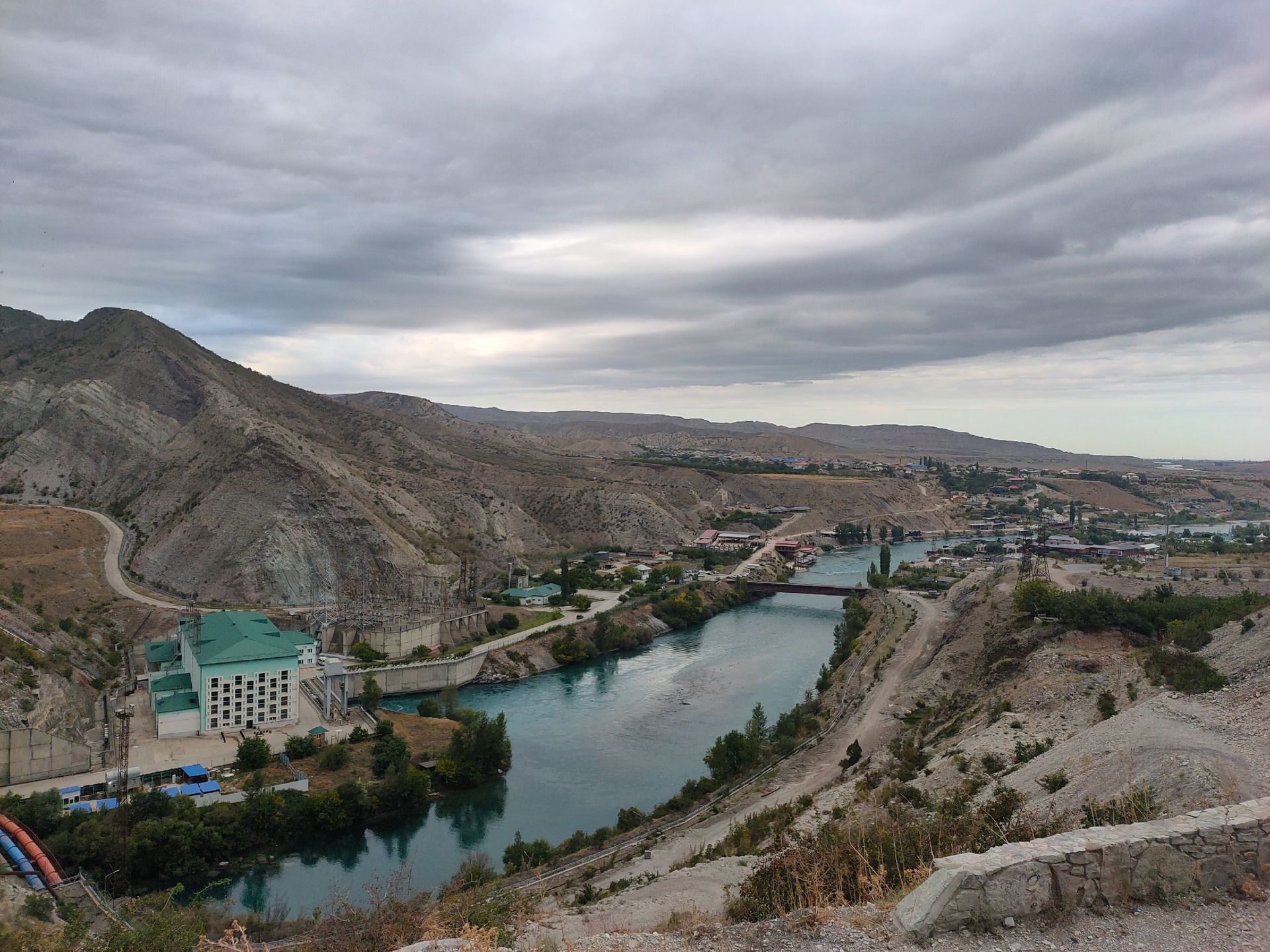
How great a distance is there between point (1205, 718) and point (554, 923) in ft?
37.7

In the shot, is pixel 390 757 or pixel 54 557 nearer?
pixel 390 757

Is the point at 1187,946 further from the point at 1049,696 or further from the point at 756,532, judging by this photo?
the point at 756,532

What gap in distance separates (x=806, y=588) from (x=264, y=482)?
125ft

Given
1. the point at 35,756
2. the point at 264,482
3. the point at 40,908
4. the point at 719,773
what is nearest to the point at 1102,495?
the point at 264,482

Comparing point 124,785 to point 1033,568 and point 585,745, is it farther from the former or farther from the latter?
point 1033,568

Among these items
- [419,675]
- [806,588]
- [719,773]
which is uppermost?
[806,588]

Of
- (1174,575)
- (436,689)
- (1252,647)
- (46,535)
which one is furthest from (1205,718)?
(46,535)

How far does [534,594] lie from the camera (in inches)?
2207

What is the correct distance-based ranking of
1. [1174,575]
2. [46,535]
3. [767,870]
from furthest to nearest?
[46,535], [1174,575], [767,870]

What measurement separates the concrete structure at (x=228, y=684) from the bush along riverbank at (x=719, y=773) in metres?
13.4

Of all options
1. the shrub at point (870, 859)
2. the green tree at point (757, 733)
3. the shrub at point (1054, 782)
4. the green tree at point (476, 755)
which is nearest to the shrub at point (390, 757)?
the green tree at point (476, 755)

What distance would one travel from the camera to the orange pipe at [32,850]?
19.5 metres

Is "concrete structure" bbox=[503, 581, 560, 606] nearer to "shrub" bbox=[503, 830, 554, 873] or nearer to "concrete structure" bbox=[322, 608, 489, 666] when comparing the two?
"concrete structure" bbox=[322, 608, 489, 666]

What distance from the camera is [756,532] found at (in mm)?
89375
